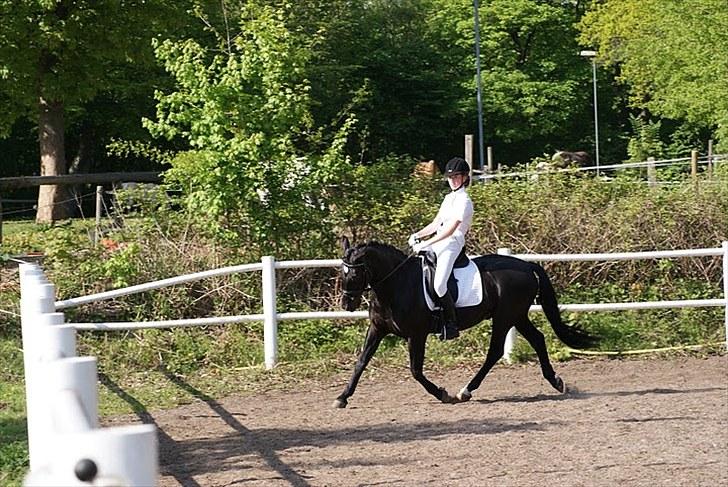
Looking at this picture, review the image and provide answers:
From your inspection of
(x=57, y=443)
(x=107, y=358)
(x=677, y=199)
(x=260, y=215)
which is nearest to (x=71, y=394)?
(x=57, y=443)

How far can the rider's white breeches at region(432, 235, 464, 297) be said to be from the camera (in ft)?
32.1

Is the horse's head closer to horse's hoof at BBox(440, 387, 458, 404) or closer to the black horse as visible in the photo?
the black horse

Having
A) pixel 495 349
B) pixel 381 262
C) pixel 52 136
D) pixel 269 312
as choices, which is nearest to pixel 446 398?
pixel 495 349

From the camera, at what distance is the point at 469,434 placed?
852cm

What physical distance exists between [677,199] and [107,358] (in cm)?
759

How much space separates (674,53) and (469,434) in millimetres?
29281

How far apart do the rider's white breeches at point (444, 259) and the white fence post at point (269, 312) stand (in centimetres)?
239

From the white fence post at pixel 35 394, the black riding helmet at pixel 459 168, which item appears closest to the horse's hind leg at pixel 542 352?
the black riding helmet at pixel 459 168

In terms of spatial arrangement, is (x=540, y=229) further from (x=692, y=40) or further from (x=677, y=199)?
(x=692, y=40)

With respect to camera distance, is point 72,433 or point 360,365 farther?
point 360,365

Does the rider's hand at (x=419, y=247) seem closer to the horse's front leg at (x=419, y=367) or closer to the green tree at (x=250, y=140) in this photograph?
the horse's front leg at (x=419, y=367)

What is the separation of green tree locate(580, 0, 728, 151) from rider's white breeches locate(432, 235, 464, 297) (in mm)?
23837

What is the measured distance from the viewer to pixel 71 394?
204 centimetres

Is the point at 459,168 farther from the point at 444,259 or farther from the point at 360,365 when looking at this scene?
the point at 360,365
